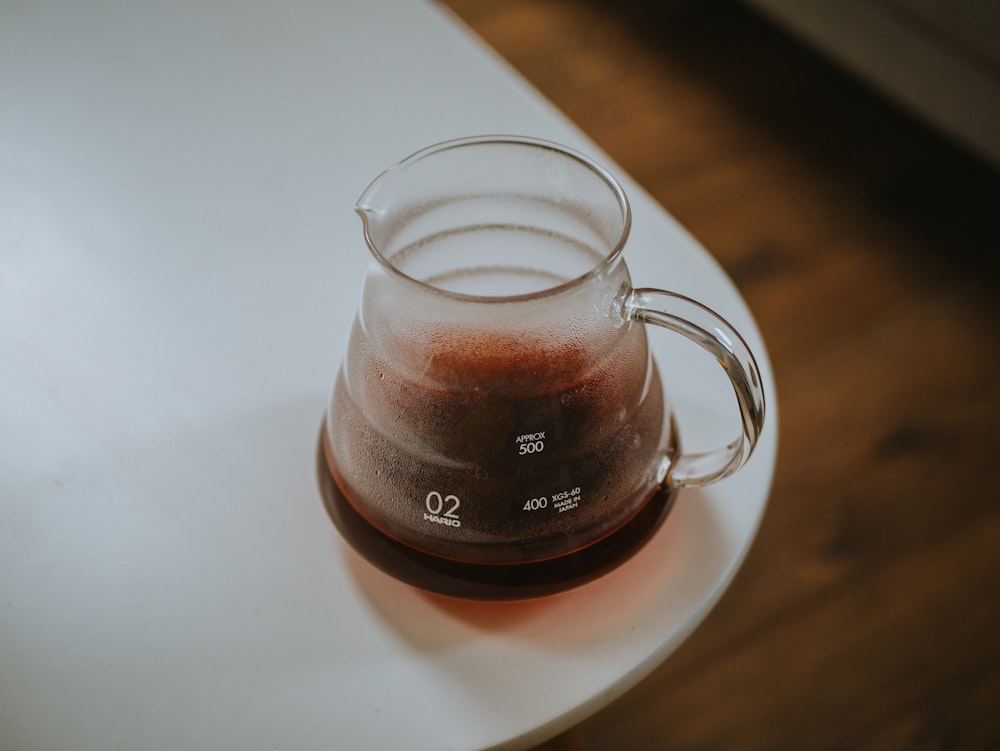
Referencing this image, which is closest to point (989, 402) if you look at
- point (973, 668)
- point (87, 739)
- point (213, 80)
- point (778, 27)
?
point (973, 668)

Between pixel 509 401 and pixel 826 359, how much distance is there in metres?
0.89

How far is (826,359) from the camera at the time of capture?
1.21 m

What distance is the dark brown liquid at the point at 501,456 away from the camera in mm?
410

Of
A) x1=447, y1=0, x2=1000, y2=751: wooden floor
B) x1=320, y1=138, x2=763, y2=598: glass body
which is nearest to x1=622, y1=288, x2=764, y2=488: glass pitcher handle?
x1=320, y1=138, x2=763, y2=598: glass body

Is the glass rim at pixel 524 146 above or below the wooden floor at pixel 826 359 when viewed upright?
above

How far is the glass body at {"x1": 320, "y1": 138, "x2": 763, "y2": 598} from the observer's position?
408mm

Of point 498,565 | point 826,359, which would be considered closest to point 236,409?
point 498,565

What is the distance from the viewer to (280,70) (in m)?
0.78

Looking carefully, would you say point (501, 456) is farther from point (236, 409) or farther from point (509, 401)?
point (236, 409)

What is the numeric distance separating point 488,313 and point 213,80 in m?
0.48

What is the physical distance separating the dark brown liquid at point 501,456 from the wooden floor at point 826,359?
0.87 ft

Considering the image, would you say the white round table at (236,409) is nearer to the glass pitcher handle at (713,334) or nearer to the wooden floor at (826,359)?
the glass pitcher handle at (713,334)

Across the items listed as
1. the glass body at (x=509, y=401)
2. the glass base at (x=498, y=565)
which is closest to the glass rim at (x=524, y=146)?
the glass body at (x=509, y=401)

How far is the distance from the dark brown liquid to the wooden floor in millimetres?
266
